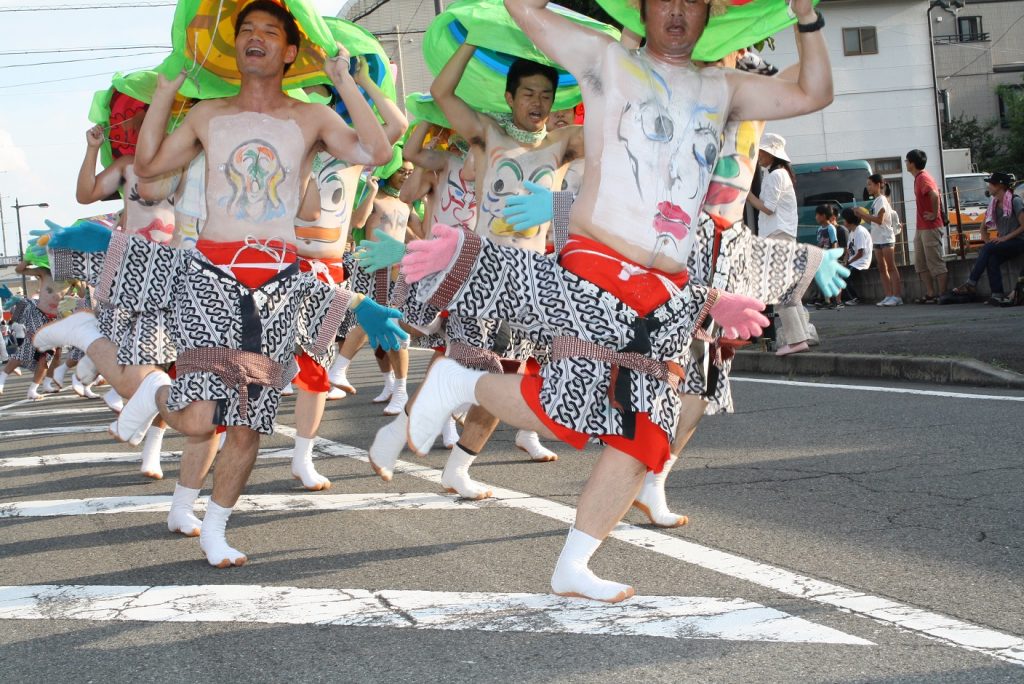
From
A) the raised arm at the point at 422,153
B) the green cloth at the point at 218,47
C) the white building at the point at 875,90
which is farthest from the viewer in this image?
the white building at the point at 875,90

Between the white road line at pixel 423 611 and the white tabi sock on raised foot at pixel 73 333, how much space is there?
3286 millimetres

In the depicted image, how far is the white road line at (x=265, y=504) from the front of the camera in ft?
20.3

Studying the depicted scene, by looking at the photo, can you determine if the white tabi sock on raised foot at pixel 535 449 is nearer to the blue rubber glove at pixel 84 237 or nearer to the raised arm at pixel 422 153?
the raised arm at pixel 422 153

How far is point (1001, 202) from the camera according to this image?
16.7 metres

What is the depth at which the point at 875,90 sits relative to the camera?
41.9m

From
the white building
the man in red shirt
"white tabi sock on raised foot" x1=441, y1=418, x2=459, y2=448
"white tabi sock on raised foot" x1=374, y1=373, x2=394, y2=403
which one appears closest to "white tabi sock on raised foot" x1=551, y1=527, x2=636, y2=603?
"white tabi sock on raised foot" x1=441, y1=418, x2=459, y2=448

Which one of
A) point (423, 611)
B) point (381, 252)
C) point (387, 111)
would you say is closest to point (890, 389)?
point (387, 111)

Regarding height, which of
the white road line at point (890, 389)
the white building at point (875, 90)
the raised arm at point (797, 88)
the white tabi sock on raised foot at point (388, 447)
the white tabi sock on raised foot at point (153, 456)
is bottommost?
the white road line at point (890, 389)

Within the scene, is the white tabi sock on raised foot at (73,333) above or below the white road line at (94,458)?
above

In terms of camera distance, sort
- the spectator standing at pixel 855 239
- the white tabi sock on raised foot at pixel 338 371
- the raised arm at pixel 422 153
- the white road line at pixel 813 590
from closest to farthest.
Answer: the white road line at pixel 813 590 < the raised arm at pixel 422 153 < the white tabi sock on raised foot at pixel 338 371 < the spectator standing at pixel 855 239

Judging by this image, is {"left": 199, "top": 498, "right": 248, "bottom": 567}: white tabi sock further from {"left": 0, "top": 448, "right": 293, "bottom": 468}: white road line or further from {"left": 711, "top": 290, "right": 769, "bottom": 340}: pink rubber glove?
{"left": 0, "top": 448, "right": 293, "bottom": 468}: white road line

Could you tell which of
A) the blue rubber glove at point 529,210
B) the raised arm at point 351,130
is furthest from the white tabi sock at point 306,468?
the blue rubber glove at point 529,210

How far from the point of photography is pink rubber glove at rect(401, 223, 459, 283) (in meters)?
4.35

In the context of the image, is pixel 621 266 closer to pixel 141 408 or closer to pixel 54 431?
pixel 141 408
